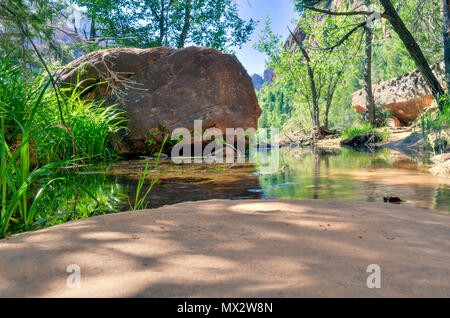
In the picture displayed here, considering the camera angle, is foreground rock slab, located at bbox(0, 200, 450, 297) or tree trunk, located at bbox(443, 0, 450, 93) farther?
tree trunk, located at bbox(443, 0, 450, 93)

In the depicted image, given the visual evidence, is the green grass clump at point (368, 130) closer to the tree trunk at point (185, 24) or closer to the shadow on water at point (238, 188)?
the shadow on water at point (238, 188)

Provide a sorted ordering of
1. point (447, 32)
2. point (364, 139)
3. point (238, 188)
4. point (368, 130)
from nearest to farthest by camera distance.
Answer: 1. point (238, 188)
2. point (447, 32)
3. point (364, 139)
4. point (368, 130)

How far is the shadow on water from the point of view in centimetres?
246

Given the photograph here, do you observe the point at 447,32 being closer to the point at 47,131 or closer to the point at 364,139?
the point at 364,139

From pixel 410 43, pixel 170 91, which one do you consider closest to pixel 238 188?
pixel 170 91

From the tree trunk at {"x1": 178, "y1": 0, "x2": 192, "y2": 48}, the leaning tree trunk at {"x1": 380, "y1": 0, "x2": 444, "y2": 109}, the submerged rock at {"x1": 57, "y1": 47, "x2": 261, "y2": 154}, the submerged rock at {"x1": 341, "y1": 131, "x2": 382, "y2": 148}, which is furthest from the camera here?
the tree trunk at {"x1": 178, "y1": 0, "x2": 192, "y2": 48}

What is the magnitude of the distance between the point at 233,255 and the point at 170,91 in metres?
6.81

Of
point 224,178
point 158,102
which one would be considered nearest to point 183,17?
point 158,102

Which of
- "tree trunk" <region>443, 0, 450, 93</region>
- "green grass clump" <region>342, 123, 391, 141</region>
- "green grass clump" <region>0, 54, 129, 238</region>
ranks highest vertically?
"tree trunk" <region>443, 0, 450, 93</region>

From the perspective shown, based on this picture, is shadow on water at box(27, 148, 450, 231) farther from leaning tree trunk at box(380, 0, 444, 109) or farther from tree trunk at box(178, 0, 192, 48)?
tree trunk at box(178, 0, 192, 48)

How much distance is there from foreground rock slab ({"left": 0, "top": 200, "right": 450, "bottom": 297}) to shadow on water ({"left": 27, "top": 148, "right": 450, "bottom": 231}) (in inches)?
32.5

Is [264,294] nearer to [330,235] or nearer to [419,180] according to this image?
[330,235]

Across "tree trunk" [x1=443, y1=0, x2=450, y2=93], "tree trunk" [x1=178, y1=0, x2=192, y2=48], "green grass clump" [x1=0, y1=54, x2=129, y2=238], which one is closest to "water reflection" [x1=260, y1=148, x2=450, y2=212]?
"green grass clump" [x1=0, y1=54, x2=129, y2=238]

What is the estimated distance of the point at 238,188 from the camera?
10.9 feet
